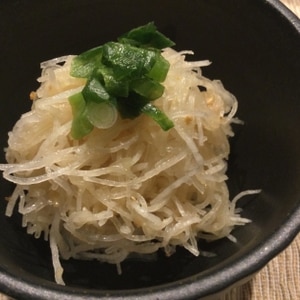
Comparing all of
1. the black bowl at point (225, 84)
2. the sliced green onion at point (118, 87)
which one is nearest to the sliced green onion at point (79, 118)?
the sliced green onion at point (118, 87)

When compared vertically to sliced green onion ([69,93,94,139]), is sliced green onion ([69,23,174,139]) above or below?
above

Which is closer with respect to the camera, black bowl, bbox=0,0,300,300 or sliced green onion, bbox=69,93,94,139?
black bowl, bbox=0,0,300,300

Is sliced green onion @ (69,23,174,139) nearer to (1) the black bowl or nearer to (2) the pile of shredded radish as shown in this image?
(2) the pile of shredded radish

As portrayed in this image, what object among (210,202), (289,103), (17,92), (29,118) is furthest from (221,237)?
(17,92)

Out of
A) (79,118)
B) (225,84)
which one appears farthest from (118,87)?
(225,84)

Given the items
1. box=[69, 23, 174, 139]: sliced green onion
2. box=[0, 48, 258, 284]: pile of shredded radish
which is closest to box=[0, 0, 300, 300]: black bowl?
box=[0, 48, 258, 284]: pile of shredded radish

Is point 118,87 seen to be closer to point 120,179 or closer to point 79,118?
point 79,118

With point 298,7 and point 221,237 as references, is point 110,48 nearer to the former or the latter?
point 221,237
